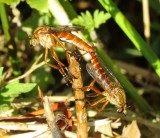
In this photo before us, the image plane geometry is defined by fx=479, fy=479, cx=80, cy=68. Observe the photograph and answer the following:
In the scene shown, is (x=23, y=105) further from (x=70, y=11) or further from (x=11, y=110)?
(x=70, y=11)

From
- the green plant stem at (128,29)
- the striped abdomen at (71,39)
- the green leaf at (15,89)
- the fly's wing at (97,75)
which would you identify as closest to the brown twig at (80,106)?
the fly's wing at (97,75)

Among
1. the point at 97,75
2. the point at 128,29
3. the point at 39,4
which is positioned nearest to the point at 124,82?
the point at 128,29

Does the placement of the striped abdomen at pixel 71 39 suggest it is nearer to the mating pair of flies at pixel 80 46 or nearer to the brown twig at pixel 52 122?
the mating pair of flies at pixel 80 46

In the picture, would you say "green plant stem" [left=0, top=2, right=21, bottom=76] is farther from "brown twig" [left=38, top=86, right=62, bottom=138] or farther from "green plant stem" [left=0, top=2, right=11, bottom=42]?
"brown twig" [left=38, top=86, right=62, bottom=138]

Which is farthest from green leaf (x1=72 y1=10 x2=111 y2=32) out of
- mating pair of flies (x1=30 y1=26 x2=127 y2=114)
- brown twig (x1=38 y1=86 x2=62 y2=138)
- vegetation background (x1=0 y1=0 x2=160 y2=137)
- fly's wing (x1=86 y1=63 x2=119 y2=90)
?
brown twig (x1=38 y1=86 x2=62 y2=138)

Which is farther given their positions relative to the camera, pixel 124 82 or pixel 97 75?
pixel 124 82

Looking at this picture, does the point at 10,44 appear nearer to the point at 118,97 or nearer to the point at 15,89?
the point at 15,89

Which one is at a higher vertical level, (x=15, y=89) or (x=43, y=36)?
(x=43, y=36)

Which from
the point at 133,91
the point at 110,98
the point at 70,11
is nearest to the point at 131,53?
the point at 133,91
